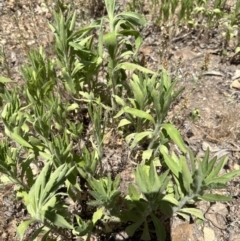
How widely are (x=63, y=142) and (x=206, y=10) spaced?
2260 millimetres

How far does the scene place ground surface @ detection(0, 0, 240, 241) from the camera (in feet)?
7.00

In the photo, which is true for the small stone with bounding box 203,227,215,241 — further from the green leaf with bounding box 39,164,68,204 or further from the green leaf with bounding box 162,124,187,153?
the green leaf with bounding box 39,164,68,204

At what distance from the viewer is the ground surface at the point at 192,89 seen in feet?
7.00

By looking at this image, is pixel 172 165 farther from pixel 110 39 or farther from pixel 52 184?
pixel 110 39

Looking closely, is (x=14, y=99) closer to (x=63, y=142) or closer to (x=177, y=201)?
(x=63, y=142)

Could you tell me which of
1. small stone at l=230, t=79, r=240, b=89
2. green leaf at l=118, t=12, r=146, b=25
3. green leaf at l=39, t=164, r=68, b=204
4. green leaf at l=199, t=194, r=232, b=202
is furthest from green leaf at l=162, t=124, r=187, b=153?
small stone at l=230, t=79, r=240, b=89

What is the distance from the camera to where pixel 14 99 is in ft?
6.25

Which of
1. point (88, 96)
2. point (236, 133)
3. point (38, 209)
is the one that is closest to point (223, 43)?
point (236, 133)

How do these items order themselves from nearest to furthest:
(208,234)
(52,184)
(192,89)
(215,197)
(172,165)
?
(52,184), (215,197), (172,165), (208,234), (192,89)

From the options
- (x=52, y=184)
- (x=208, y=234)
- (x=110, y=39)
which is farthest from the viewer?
(x=208, y=234)

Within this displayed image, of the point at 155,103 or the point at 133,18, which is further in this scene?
the point at 133,18

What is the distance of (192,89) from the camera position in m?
2.80

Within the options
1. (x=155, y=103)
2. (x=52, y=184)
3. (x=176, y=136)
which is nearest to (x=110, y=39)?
(x=155, y=103)

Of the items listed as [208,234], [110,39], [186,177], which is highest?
[110,39]
